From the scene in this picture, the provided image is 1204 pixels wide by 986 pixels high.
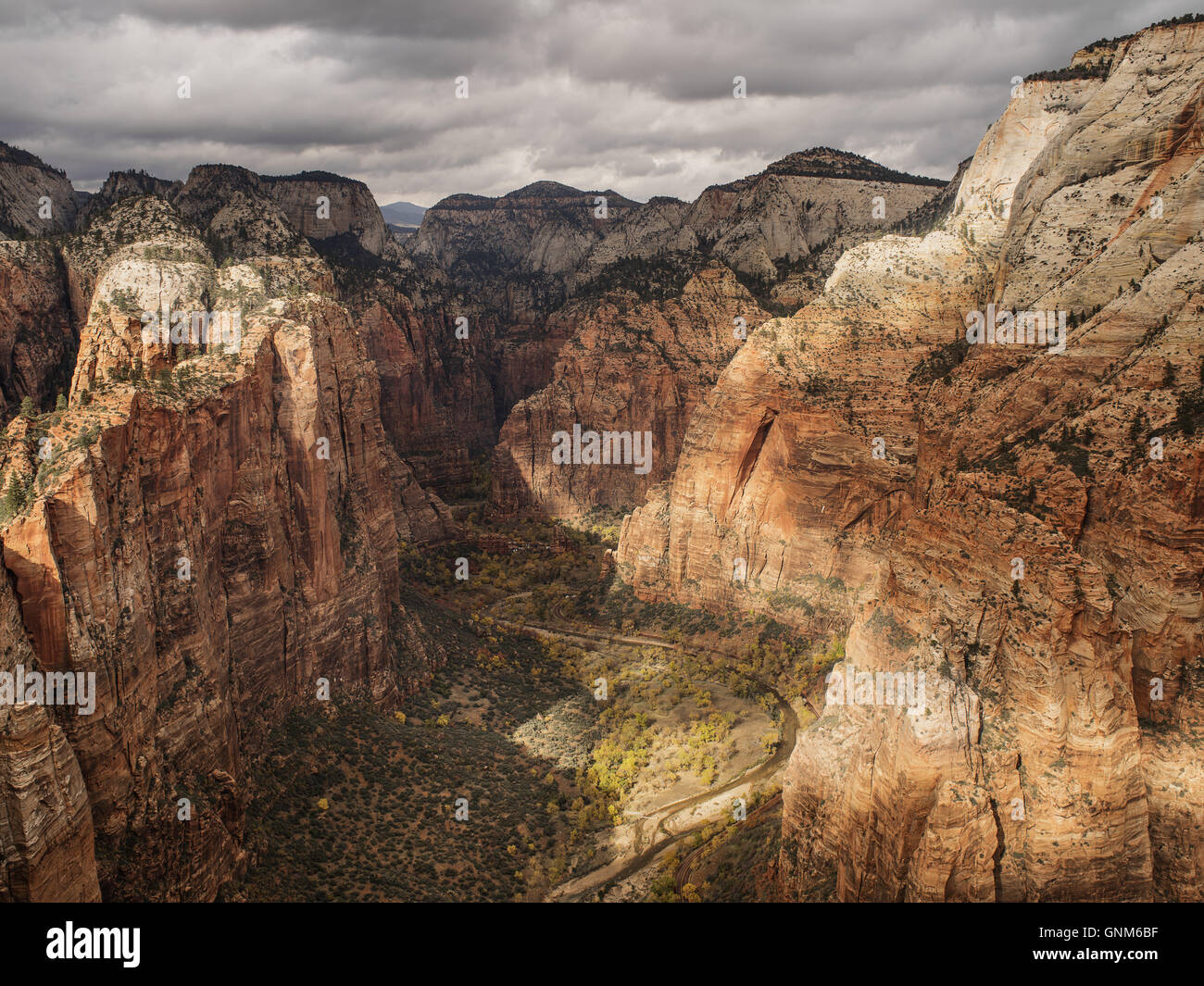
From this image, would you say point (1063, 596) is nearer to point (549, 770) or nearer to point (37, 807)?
point (37, 807)

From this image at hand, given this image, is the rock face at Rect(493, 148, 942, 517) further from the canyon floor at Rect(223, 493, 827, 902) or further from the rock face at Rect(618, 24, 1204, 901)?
the rock face at Rect(618, 24, 1204, 901)

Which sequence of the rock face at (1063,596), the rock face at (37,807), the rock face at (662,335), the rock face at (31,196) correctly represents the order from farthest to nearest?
the rock face at (662,335) → the rock face at (31,196) → the rock face at (1063,596) → the rock face at (37,807)

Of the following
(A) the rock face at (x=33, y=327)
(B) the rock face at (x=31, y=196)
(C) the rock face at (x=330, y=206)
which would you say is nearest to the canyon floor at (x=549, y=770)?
(A) the rock face at (x=33, y=327)

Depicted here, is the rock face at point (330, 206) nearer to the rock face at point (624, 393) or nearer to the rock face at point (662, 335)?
the rock face at point (662, 335)

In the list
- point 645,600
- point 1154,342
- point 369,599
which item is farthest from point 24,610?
point 645,600

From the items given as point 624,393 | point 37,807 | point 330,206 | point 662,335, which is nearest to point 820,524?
point 624,393

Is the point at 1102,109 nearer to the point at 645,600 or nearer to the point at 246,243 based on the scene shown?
the point at 645,600
